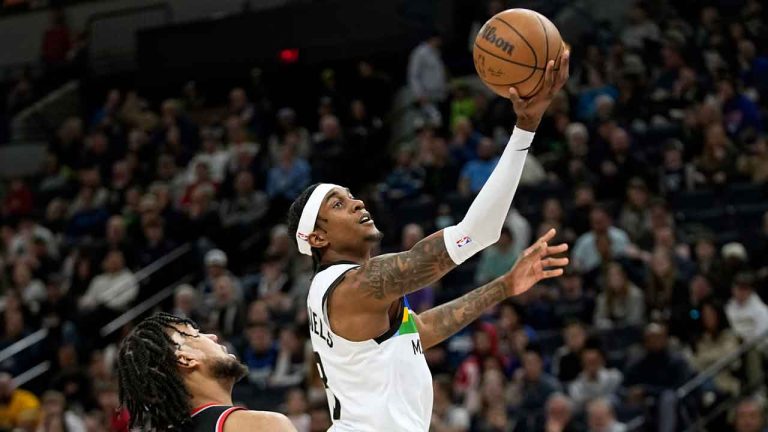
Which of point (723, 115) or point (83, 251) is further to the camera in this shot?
point (83, 251)

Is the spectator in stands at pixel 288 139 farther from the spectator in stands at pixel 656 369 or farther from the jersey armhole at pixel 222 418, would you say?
the jersey armhole at pixel 222 418

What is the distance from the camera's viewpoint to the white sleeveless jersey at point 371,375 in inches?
213

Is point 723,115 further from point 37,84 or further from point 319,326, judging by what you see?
point 37,84

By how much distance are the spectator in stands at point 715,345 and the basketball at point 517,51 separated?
6449 millimetres

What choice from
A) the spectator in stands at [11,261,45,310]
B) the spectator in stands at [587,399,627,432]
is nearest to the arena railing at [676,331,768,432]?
the spectator in stands at [587,399,627,432]

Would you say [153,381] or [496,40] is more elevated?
[496,40]

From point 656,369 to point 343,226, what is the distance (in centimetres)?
628

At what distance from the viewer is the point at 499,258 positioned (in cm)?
1310

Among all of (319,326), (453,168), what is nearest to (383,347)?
(319,326)

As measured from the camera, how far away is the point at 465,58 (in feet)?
61.6

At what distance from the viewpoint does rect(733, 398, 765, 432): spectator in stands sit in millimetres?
10344

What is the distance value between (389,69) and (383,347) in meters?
14.3

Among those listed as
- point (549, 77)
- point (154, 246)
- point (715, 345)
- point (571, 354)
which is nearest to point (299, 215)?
point (549, 77)

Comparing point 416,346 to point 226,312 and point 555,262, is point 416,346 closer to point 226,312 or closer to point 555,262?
point 555,262
